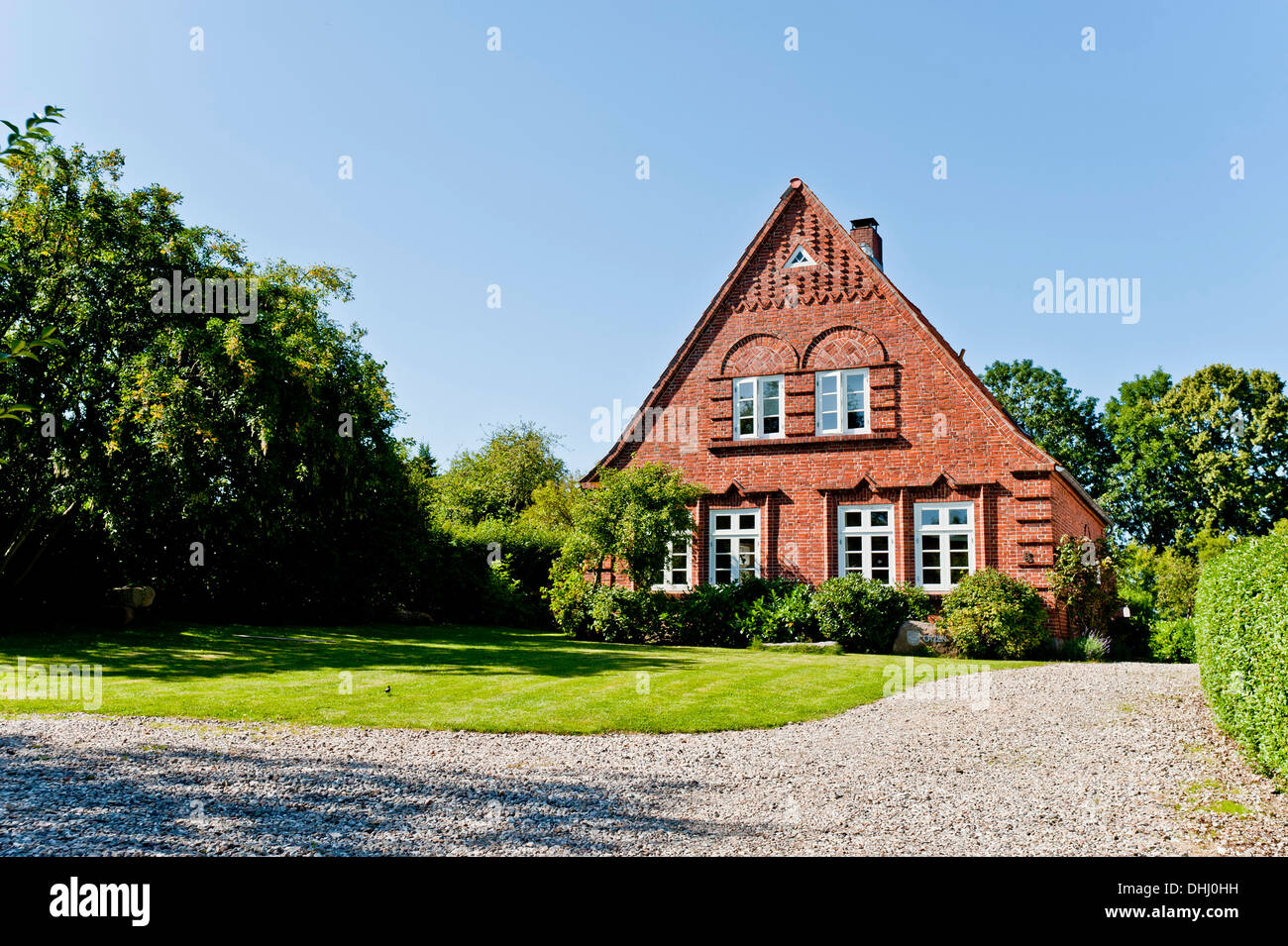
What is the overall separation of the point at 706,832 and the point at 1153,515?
47809 mm

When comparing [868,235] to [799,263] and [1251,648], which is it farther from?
[1251,648]

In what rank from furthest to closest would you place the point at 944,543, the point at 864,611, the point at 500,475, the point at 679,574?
the point at 500,475 → the point at 679,574 → the point at 944,543 → the point at 864,611

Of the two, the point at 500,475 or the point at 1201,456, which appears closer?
the point at 1201,456

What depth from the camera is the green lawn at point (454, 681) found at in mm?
10406

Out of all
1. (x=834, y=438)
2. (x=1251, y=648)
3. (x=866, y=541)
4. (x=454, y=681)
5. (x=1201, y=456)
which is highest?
(x=1201, y=456)

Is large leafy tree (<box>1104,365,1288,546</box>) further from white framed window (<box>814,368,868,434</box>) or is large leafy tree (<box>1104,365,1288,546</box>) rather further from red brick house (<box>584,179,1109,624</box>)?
white framed window (<box>814,368,868,434</box>)

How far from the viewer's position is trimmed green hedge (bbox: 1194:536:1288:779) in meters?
6.81

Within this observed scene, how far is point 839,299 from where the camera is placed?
22641 mm

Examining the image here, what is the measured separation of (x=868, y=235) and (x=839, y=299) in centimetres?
269

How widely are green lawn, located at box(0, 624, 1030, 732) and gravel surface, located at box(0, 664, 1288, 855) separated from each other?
77 centimetres

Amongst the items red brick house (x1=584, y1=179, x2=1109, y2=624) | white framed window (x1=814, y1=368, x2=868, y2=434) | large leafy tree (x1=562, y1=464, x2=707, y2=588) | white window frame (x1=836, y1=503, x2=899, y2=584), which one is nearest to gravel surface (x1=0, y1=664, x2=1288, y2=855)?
large leafy tree (x1=562, y1=464, x2=707, y2=588)

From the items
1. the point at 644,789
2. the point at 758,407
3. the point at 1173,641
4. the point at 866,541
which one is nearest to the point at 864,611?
the point at 866,541
